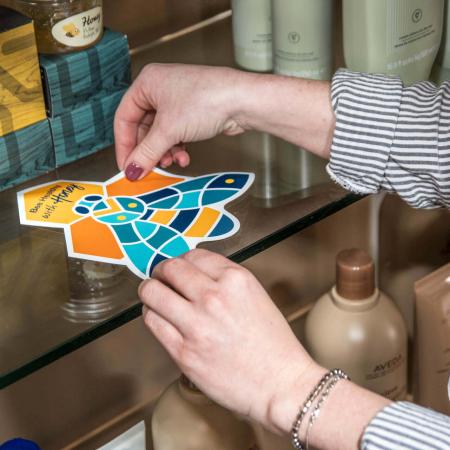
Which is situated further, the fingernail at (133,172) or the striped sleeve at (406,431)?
the fingernail at (133,172)

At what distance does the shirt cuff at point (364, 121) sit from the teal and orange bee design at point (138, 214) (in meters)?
0.07

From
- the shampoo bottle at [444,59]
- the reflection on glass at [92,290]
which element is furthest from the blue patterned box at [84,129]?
the shampoo bottle at [444,59]

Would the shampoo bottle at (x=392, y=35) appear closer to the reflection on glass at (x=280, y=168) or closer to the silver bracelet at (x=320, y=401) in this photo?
the reflection on glass at (x=280, y=168)

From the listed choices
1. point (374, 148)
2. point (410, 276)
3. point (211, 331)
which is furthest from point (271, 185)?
point (410, 276)

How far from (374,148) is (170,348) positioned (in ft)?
0.67

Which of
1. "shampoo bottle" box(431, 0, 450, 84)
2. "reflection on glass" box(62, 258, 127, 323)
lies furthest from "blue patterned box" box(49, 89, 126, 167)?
"shampoo bottle" box(431, 0, 450, 84)

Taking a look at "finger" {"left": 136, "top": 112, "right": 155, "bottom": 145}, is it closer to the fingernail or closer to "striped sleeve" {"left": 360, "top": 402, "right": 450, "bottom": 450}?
the fingernail

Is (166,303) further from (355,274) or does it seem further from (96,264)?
(355,274)

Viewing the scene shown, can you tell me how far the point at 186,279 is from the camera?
0.56 meters

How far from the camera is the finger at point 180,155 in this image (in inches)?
27.8

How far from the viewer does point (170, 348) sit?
1.85 ft

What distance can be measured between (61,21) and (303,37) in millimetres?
181

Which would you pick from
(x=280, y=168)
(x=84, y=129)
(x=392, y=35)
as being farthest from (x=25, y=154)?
(x=392, y=35)

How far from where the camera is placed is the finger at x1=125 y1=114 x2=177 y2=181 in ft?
2.26
